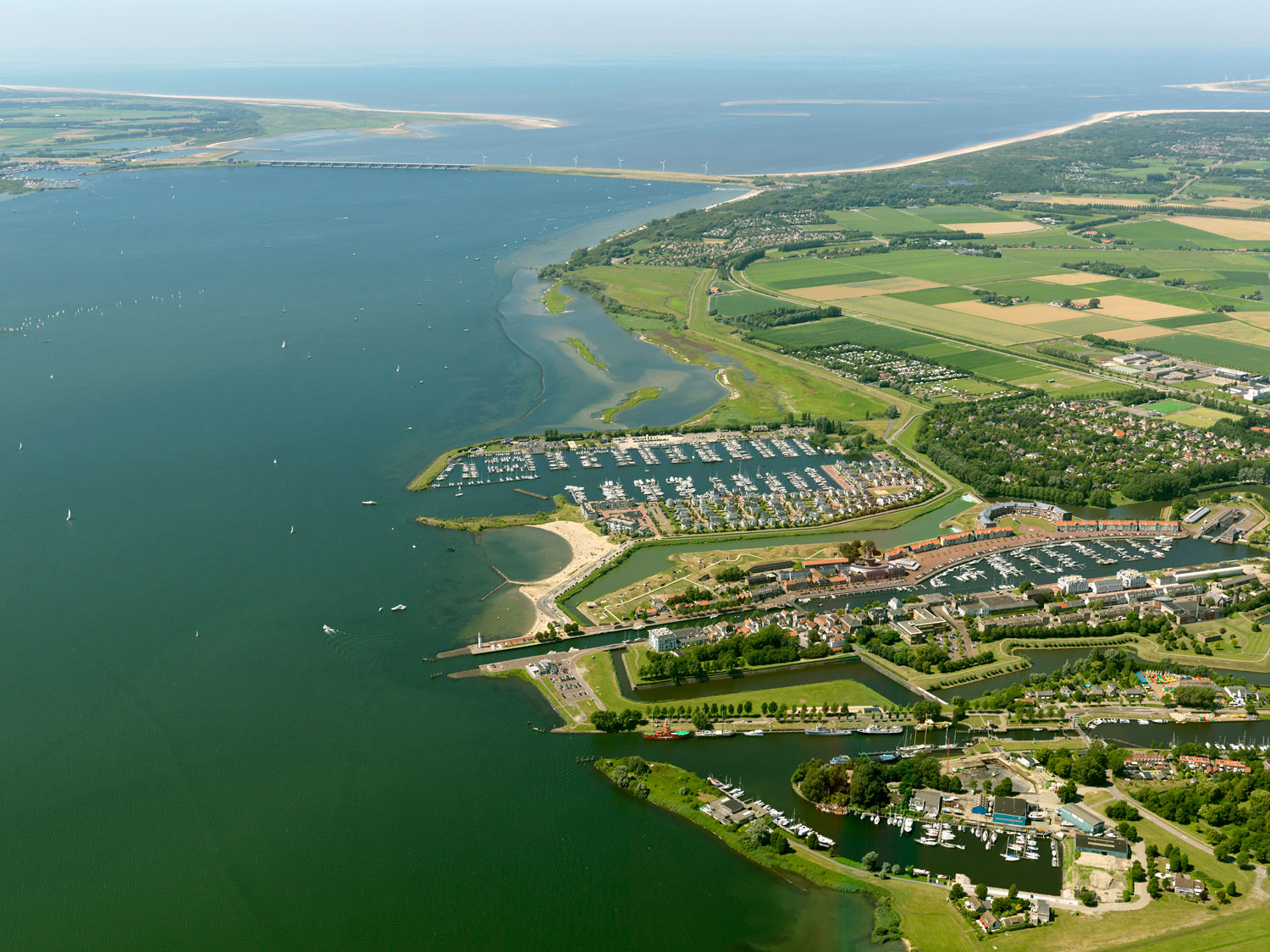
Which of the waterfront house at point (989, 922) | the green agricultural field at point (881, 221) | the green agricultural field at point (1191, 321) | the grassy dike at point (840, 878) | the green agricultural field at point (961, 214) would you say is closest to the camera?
the waterfront house at point (989, 922)

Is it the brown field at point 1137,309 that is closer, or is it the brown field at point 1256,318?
the brown field at point 1256,318

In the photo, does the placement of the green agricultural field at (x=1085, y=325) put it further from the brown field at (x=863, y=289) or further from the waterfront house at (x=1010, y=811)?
the waterfront house at (x=1010, y=811)

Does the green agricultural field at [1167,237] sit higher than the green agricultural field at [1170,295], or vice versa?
the green agricultural field at [1167,237]

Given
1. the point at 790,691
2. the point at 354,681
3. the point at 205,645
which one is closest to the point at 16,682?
the point at 205,645

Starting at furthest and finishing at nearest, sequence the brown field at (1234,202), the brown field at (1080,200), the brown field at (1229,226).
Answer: the brown field at (1080,200) < the brown field at (1234,202) < the brown field at (1229,226)

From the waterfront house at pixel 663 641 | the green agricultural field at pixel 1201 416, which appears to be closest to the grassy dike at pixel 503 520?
the waterfront house at pixel 663 641

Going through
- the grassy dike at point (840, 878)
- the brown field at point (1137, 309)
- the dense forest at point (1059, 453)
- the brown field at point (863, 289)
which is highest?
the brown field at point (863, 289)

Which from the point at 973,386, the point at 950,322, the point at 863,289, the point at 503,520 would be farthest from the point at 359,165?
the point at 503,520
